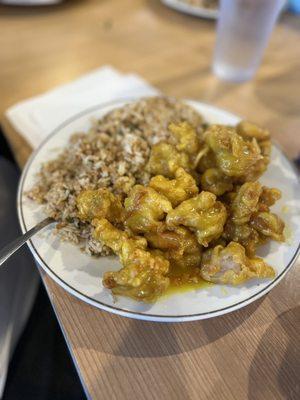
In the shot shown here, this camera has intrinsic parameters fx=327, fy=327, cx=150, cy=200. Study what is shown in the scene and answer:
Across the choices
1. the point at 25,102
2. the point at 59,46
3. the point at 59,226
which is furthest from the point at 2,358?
the point at 59,46

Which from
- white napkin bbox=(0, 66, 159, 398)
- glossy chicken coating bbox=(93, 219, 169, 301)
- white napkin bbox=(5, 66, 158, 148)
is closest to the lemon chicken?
glossy chicken coating bbox=(93, 219, 169, 301)

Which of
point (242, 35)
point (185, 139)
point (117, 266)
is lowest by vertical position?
point (117, 266)

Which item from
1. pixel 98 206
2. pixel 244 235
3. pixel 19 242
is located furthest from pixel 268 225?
pixel 19 242

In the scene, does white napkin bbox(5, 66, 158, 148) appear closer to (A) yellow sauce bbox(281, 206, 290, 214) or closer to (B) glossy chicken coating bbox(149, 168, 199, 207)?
(B) glossy chicken coating bbox(149, 168, 199, 207)

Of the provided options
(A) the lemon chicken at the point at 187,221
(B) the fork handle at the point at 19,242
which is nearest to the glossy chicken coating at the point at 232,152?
(A) the lemon chicken at the point at 187,221

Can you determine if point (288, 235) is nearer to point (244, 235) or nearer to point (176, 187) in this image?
point (244, 235)

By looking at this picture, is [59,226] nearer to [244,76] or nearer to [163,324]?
[163,324]

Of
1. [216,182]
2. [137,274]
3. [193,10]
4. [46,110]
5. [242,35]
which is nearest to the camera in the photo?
[137,274]
